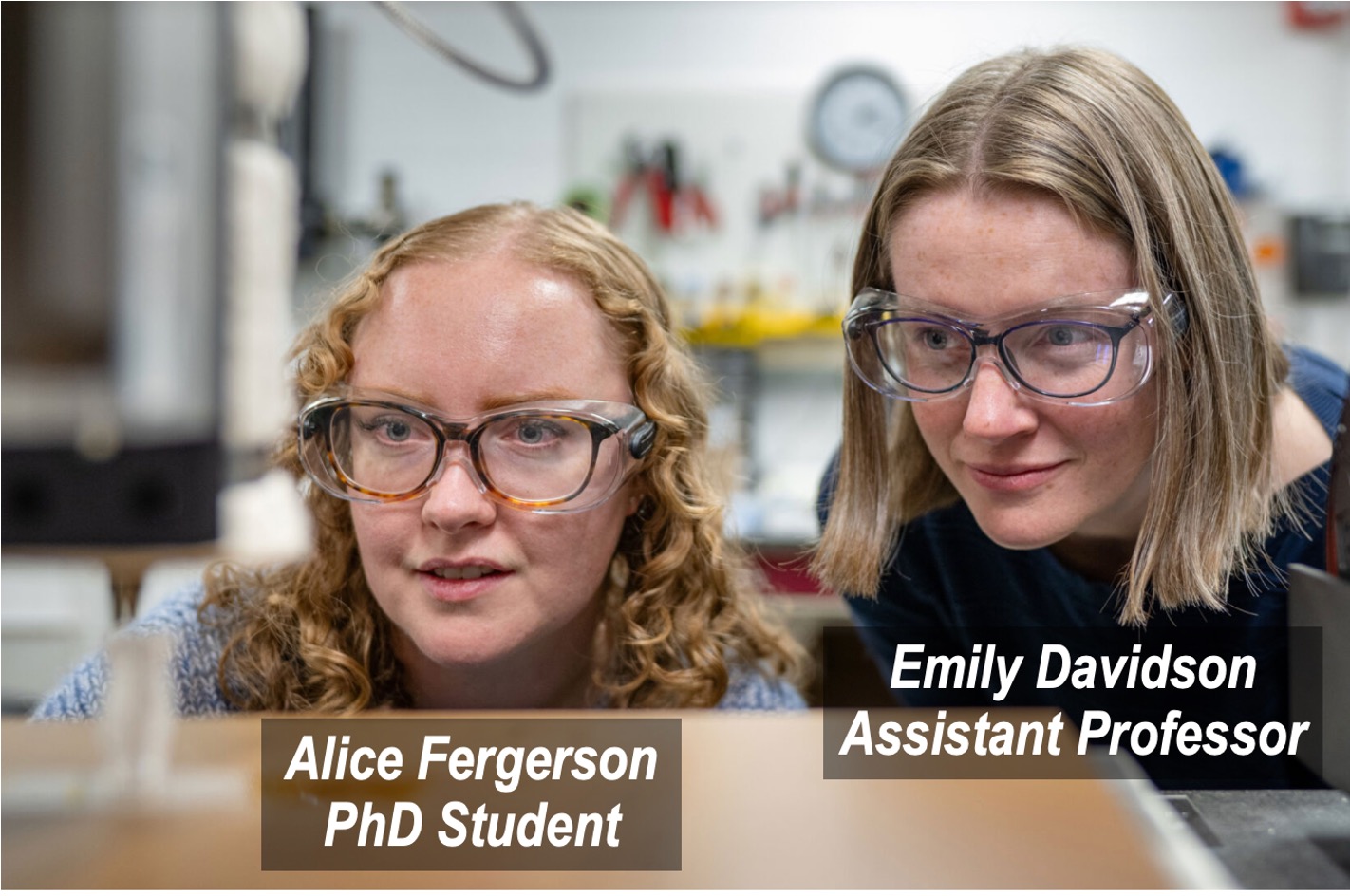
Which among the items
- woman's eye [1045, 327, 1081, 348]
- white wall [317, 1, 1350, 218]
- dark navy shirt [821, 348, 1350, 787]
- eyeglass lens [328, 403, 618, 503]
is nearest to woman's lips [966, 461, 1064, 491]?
woman's eye [1045, 327, 1081, 348]

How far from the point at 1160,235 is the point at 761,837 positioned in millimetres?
727

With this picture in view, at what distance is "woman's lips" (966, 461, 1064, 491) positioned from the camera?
1.08m

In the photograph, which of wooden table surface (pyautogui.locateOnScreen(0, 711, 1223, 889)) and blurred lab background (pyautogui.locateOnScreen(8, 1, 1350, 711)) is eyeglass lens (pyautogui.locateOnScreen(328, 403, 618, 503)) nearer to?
wooden table surface (pyautogui.locateOnScreen(0, 711, 1223, 889))

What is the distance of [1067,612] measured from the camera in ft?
4.34

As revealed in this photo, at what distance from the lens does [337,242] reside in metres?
4.13

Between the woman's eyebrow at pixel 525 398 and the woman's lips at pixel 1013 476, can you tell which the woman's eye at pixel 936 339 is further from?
the woman's eyebrow at pixel 525 398

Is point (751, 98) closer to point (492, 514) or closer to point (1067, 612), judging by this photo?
point (1067, 612)

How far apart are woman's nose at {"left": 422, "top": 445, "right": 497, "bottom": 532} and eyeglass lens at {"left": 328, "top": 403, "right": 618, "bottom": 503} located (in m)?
0.01

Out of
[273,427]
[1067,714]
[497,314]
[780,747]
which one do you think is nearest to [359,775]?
[780,747]

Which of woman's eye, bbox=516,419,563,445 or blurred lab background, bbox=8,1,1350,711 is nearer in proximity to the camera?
woman's eye, bbox=516,419,563,445

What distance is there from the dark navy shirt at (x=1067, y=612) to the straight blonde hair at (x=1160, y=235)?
41mm

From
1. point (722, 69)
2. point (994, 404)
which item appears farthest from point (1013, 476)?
point (722, 69)

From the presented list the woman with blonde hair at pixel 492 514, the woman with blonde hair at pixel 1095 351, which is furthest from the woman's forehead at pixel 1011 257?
the woman with blonde hair at pixel 492 514

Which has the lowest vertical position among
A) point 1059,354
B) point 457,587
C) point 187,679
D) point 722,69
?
point 187,679
